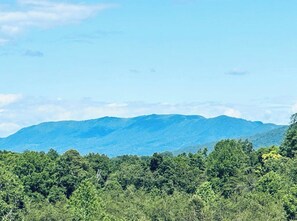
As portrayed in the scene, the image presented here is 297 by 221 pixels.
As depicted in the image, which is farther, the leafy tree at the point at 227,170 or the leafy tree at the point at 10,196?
the leafy tree at the point at 227,170

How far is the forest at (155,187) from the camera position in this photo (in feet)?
195

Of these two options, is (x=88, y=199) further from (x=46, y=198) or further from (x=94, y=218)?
(x=46, y=198)

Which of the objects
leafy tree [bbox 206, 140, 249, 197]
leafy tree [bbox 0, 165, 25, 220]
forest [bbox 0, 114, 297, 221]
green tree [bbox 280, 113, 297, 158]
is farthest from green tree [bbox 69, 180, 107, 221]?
green tree [bbox 280, 113, 297, 158]

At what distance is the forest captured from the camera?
5950 centimetres

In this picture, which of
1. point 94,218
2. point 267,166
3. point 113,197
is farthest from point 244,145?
point 94,218

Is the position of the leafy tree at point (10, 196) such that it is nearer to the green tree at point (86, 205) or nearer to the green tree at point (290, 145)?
the green tree at point (86, 205)

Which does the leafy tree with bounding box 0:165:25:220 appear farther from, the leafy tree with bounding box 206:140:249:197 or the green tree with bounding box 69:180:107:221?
the leafy tree with bounding box 206:140:249:197

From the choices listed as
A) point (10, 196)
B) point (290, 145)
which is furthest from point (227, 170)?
point (10, 196)

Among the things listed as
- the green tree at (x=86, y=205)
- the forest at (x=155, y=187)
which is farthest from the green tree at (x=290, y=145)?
the green tree at (x=86, y=205)

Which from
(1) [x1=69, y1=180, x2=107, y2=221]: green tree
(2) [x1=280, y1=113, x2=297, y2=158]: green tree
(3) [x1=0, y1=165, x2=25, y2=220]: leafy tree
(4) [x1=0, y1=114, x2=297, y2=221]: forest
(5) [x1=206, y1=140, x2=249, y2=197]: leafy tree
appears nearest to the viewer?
(1) [x1=69, y1=180, x2=107, y2=221]: green tree

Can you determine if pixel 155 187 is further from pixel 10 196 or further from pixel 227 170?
pixel 10 196

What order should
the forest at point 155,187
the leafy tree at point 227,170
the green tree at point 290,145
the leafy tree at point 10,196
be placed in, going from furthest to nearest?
1. the green tree at point 290,145
2. the leafy tree at point 227,170
3. the leafy tree at point 10,196
4. the forest at point 155,187

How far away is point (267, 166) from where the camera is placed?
84.2m

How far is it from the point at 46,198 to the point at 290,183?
23039mm
